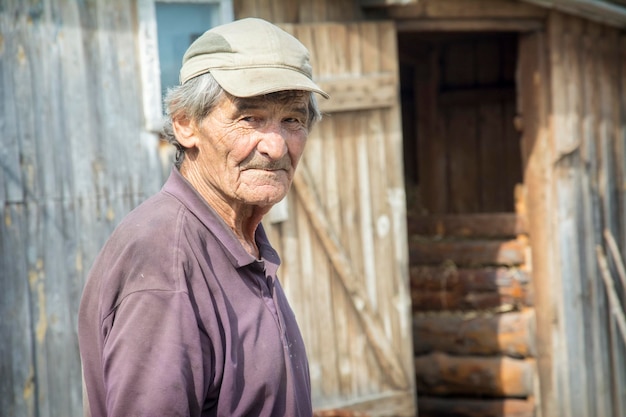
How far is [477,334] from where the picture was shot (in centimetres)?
796

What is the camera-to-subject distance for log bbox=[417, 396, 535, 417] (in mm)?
7766

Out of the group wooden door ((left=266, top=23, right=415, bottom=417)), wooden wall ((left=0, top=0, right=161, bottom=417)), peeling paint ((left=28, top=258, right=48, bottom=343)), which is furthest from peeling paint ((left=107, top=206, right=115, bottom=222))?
wooden door ((left=266, top=23, right=415, bottom=417))

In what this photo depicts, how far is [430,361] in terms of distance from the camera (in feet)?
26.6

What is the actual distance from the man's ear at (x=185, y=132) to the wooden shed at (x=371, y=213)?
9.65 feet

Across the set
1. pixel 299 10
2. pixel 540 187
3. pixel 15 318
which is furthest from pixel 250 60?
pixel 540 187

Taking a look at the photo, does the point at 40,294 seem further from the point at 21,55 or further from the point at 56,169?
the point at 21,55

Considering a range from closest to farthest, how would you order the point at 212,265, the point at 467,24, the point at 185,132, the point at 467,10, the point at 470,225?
the point at 212,265 → the point at 185,132 → the point at 467,10 → the point at 467,24 → the point at 470,225

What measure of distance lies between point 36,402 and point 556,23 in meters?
4.46

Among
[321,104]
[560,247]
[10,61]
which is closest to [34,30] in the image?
[10,61]

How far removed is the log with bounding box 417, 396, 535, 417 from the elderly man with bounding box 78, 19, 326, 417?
18.6 feet

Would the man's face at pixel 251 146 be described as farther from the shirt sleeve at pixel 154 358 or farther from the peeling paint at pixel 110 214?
the peeling paint at pixel 110 214

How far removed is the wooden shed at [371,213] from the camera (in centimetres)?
522

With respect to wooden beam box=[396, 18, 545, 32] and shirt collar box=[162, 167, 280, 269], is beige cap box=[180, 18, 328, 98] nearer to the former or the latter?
shirt collar box=[162, 167, 280, 269]

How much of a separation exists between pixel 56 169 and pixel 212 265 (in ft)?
10.9
